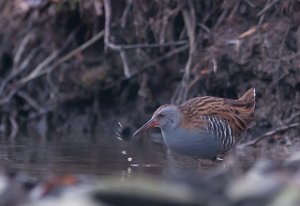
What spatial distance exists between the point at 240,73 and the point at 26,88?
3198mm

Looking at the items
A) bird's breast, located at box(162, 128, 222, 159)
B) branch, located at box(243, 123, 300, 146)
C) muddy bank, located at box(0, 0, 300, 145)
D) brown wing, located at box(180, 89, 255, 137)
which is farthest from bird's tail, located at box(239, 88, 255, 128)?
bird's breast, located at box(162, 128, 222, 159)

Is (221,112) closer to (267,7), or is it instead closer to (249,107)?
(249,107)

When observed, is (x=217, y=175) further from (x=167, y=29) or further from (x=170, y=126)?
(x=167, y=29)

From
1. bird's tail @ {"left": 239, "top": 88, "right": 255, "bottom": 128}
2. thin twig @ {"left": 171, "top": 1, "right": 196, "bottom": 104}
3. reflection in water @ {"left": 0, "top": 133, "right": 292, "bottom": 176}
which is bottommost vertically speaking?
reflection in water @ {"left": 0, "top": 133, "right": 292, "bottom": 176}

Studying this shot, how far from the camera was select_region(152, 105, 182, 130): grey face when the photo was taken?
1016 centimetres

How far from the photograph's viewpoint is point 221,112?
10.2 m

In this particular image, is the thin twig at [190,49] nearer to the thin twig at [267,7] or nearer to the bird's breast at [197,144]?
the thin twig at [267,7]

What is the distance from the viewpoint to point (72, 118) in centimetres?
1320

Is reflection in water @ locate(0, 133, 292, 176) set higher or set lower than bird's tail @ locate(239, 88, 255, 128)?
lower

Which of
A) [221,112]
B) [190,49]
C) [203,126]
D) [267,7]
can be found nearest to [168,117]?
[203,126]

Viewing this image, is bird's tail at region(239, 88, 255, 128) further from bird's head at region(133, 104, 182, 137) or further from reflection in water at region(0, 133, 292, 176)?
bird's head at region(133, 104, 182, 137)

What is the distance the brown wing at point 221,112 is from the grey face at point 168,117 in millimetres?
81

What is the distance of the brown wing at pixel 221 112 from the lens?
1013 centimetres

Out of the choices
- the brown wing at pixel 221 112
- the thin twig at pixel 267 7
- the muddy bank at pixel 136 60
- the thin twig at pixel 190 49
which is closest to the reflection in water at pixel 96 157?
the brown wing at pixel 221 112
